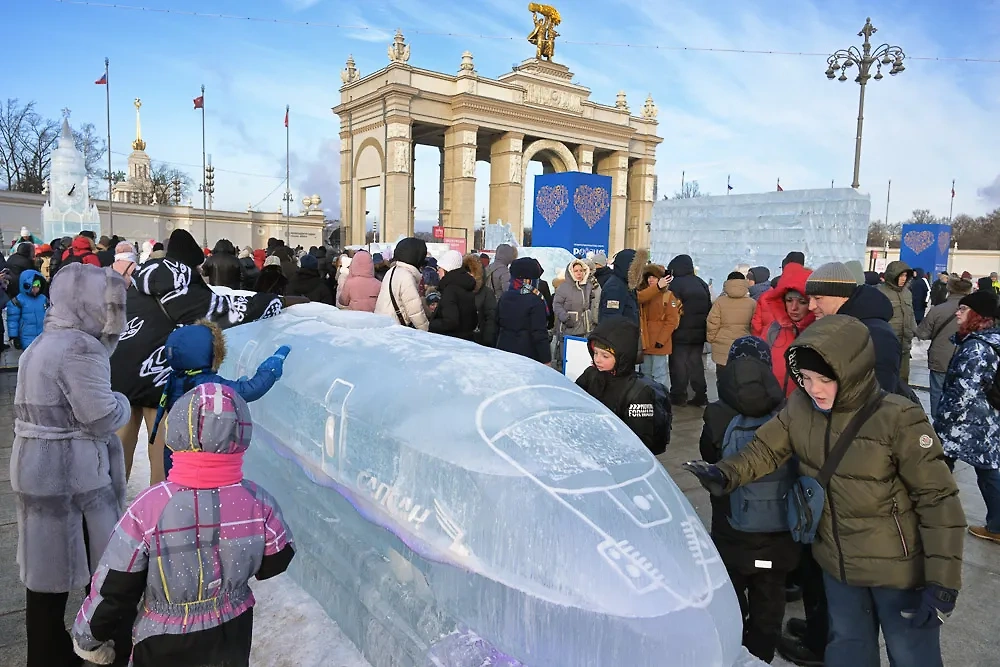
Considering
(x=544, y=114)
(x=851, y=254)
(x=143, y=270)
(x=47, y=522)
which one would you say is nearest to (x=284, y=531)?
(x=47, y=522)

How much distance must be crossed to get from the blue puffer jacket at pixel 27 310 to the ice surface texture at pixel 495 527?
729 cm

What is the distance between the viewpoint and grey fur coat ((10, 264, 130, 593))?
2484mm

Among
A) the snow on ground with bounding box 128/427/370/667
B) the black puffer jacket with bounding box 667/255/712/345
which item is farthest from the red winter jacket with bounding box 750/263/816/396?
the black puffer jacket with bounding box 667/255/712/345

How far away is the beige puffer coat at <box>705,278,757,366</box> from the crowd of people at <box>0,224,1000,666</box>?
2.64 m

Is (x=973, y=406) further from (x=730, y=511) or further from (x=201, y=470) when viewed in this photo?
(x=201, y=470)

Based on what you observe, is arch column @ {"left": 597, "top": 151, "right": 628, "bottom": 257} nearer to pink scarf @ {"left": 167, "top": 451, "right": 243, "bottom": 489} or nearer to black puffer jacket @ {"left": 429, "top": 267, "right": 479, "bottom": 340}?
black puffer jacket @ {"left": 429, "top": 267, "right": 479, "bottom": 340}

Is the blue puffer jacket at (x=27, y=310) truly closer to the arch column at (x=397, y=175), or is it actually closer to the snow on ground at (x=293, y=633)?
the snow on ground at (x=293, y=633)

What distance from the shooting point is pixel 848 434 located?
229 cm

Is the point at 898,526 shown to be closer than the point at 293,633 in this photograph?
Yes

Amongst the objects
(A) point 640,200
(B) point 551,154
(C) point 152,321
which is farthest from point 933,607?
(A) point 640,200

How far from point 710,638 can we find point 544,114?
38066mm

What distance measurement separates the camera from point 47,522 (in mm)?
2557

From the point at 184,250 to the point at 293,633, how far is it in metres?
2.34

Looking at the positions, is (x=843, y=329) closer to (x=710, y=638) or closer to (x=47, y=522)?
(x=710, y=638)
